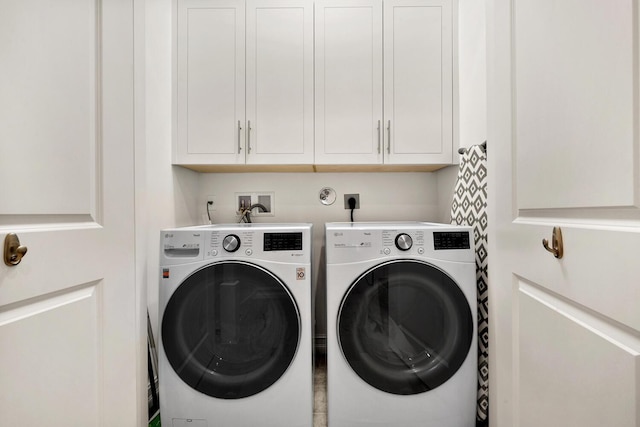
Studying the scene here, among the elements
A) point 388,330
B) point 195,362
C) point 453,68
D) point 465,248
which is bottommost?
point 195,362

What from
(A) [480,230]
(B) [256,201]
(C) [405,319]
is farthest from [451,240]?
(B) [256,201]

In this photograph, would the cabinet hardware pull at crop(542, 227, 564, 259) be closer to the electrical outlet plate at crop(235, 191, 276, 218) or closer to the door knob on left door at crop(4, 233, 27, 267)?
the door knob on left door at crop(4, 233, 27, 267)

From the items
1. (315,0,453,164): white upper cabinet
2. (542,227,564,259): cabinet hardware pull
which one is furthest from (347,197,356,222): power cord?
(542,227,564,259): cabinet hardware pull

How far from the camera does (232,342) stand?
112cm

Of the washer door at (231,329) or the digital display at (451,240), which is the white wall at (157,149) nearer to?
the washer door at (231,329)

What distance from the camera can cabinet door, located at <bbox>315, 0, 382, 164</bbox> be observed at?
1.47 m

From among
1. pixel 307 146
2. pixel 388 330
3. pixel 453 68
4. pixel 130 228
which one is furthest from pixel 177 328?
pixel 453 68

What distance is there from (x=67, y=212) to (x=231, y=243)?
547mm

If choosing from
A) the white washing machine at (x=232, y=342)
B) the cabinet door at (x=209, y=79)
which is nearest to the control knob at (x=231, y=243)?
the white washing machine at (x=232, y=342)

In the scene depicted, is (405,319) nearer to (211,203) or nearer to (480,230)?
(480,230)

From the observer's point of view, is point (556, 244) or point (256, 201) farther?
point (256, 201)

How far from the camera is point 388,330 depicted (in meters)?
1.13

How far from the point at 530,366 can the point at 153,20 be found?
2.06m

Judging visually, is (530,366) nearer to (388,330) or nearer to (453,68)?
(388,330)
